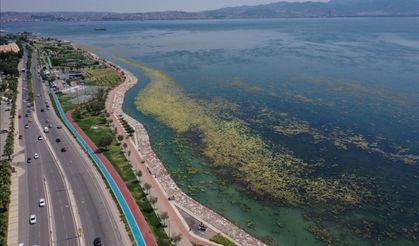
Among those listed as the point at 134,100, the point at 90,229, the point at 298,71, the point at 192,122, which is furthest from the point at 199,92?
the point at 90,229

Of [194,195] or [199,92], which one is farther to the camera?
[199,92]

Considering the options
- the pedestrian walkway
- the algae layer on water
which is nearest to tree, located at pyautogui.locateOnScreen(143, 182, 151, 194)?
the pedestrian walkway

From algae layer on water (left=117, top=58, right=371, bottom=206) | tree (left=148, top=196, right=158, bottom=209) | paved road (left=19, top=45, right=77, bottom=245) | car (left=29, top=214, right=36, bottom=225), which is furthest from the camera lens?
algae layer on water (left=117, top=58, right=371, bottom=206)

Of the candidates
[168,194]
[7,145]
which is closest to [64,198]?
[168,194]

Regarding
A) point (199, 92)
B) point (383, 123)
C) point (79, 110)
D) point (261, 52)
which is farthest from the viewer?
point (261, 52)

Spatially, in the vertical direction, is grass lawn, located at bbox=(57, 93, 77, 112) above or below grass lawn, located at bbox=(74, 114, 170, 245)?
above

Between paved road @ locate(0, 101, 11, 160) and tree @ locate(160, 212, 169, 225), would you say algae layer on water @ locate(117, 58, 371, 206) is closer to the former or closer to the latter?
tree @ locate(160, 212, 169, 225)

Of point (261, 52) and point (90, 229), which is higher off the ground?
point (261, 52)

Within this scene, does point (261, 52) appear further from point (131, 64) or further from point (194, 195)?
point (194, 195)
